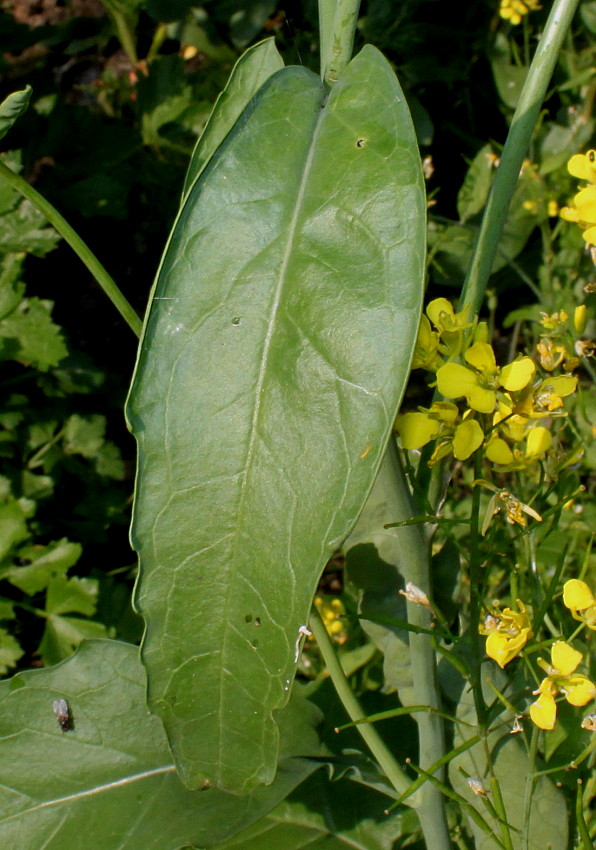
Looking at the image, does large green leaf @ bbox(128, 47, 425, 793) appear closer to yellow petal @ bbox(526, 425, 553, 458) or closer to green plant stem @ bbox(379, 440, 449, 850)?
green plant stem @ bbox(379, 440, 449, 850)

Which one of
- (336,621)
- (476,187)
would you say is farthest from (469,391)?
(476,187)

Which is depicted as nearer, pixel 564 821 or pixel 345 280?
pixel 345 280

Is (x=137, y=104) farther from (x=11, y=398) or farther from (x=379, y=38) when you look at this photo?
(x=11, y=398)

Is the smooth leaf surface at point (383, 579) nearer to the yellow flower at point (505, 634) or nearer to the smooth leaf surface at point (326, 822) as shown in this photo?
the smooth leaf surface at point (326, 822)

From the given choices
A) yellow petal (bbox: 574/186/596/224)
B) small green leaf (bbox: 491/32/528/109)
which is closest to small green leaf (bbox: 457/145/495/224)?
small green leaf (bbox: 491/32/528/109)

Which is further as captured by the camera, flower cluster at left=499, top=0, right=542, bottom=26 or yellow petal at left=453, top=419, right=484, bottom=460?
flower cluster at left=499, top=0, right=542, bottom=26

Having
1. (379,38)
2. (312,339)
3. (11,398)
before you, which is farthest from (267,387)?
(379,38)
